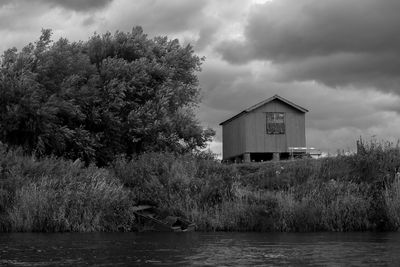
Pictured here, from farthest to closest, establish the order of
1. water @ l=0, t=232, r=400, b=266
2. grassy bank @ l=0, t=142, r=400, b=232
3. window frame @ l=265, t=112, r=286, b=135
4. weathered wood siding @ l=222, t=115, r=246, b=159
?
weathered wood siding @ l=222, t=115, r=246, b=159
window frame @ l=265, t=112, r=286, b=135
grassy bank @ l=0, t=142, r=400, b=232
water @ l=0, t=232, r=400, b=266

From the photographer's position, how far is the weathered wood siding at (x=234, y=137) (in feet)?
183

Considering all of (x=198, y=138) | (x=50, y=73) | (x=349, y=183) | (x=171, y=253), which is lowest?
(x=171, y=253)

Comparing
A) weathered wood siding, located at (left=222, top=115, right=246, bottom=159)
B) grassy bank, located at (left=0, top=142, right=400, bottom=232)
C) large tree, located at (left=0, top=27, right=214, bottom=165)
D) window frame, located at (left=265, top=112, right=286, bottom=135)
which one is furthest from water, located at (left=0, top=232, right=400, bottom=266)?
weathered wood siding, located at (left=222, top=115, right=246, bottom=159)

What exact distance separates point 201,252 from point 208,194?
1237 cm

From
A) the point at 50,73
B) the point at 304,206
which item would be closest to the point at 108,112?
the point at 50,73

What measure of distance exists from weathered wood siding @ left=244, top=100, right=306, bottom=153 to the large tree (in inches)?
517

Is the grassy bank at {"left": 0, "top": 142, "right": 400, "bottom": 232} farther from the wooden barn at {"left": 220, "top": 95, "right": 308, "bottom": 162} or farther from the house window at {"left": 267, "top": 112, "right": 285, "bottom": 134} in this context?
the house window at {"left": 267, "top": 112, "right": 285, "bottom": 134}

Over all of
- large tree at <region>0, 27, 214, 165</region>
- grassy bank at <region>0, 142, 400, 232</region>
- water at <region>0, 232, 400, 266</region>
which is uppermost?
large tree at <region>0, 27, 214, 165</region>

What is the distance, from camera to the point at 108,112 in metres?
35.2

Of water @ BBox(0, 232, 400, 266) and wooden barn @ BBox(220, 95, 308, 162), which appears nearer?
water @ BBox(0, 232, 400, 266)

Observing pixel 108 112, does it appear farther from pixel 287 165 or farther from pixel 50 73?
pixel 287 165

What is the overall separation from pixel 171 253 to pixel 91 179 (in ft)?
43.3

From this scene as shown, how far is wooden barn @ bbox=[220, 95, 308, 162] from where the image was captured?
54500mm

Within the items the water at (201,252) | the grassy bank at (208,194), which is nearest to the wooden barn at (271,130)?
the grassy bank at (208,194)
